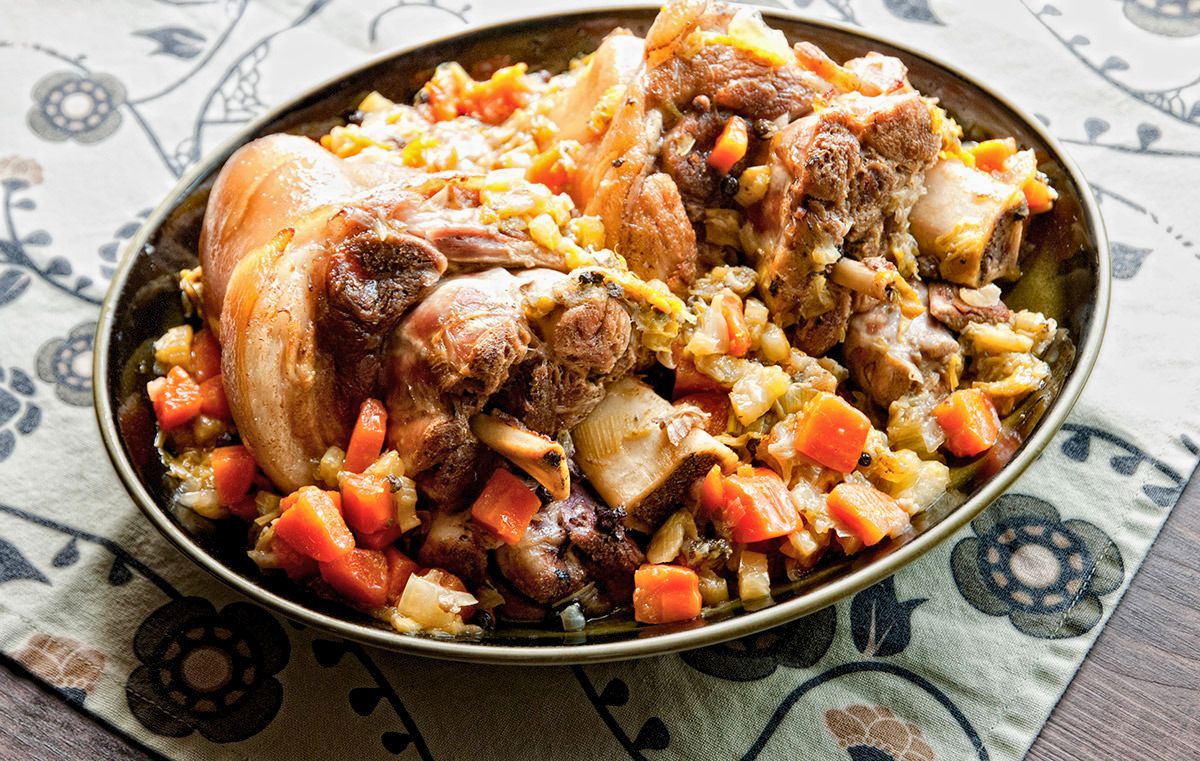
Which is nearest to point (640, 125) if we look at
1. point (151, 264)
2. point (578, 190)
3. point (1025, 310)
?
point (578, 190)

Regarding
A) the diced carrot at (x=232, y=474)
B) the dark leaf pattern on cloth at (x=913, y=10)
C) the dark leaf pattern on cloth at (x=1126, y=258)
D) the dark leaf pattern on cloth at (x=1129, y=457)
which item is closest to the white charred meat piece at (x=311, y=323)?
the diced carrot at (x=232, y=474)

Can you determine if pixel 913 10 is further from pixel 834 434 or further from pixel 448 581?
pixel 448 581

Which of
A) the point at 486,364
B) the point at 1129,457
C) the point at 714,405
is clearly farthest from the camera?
the point at 1129,457

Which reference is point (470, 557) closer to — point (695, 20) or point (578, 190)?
point (578, 190)

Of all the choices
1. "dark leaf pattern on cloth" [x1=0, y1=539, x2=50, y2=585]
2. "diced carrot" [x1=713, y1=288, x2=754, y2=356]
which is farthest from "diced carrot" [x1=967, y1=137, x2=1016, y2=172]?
"dark leaf pattern on cloth" [x1=0, y1=539, x2=50, y2=585]

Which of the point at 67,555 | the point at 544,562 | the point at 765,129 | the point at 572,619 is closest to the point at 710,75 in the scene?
the point at 765,129

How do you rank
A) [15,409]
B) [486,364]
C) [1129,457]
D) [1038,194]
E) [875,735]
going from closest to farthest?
[486,364] < [875,735] < [1038,194] < [1129,457] < [15,409]

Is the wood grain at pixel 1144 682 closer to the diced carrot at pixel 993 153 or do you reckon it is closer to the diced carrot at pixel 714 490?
the diced carrot at pixel 714 490
